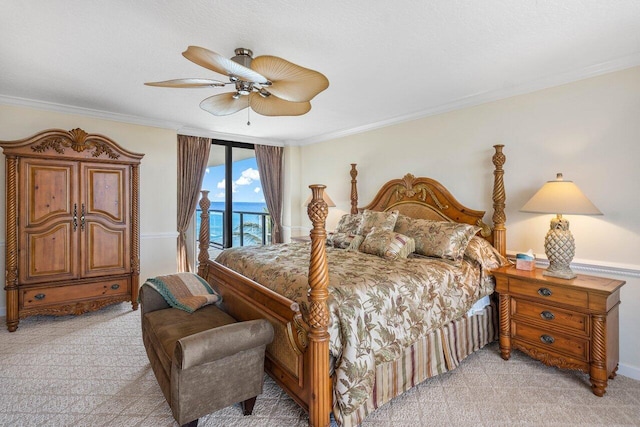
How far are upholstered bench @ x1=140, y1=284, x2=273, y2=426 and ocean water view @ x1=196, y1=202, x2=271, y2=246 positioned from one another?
3.58 m

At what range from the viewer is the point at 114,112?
4.14 m

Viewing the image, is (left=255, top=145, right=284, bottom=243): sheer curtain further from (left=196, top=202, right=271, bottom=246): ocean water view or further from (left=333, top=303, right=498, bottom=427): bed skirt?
(left=333, top=303, right=498, bottom=427): bed skirt

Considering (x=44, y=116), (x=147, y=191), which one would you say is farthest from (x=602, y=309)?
(x=44, y=116)

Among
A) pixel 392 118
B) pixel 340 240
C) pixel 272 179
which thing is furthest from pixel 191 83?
pixel 272 179

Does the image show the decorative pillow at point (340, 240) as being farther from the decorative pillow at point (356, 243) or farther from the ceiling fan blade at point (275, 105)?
the ceiling fan blade at point (275, 105)

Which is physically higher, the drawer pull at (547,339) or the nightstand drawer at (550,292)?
the nightstand drawer at (550,292)

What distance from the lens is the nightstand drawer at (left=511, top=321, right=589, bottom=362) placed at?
2.42 metres

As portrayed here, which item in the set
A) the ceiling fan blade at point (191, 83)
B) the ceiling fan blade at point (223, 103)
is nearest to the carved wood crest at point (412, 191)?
the ceiling fan blade at point (223, 103)

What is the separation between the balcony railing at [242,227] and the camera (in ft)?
18.9

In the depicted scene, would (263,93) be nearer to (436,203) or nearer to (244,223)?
(436,203)

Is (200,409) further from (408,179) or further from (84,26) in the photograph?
(408,179)

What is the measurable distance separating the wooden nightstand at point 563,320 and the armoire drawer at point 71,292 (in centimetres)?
414

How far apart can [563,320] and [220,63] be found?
302 centimetres

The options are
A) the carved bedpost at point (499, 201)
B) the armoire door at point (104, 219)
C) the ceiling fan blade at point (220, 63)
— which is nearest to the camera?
the ceiling fan blade at point (220, 63)
